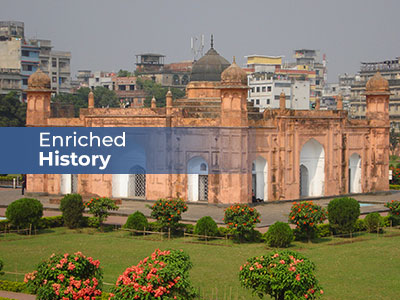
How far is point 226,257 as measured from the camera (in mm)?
25141

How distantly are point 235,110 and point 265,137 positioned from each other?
312 cm

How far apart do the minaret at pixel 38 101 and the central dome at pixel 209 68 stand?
8.34 meters

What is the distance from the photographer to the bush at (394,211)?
103 feet

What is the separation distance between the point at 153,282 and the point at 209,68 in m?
27.8

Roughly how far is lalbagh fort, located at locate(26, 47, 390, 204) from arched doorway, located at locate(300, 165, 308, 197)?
0.18 ft

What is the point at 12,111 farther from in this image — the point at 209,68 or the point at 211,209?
the point at 211,209

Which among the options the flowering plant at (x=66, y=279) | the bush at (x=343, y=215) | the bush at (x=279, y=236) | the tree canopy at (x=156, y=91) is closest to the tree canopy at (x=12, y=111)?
the tree canopy at (x=156, y=91)

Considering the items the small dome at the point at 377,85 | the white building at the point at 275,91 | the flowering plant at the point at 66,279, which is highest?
the white building at the point at 275,91

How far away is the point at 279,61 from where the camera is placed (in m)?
113

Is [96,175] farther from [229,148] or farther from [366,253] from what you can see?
[366,253]

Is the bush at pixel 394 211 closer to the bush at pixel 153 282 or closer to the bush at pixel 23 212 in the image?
the bush at pixel 23 212

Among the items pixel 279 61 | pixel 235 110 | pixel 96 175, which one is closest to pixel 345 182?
pixel 235 110

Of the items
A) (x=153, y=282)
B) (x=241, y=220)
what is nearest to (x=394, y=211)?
(x=241, y=220)

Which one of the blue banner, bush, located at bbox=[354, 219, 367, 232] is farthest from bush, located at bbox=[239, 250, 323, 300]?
the blue banner
